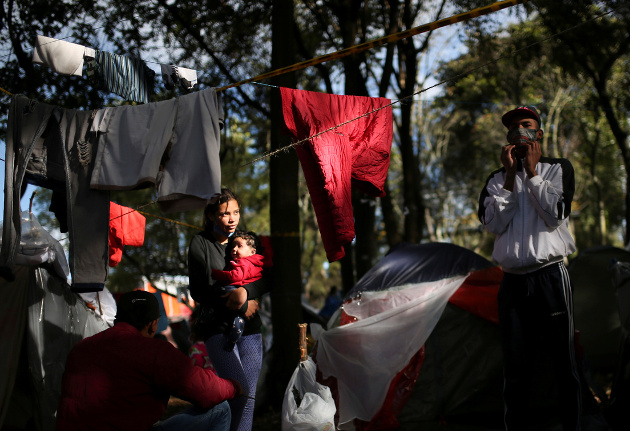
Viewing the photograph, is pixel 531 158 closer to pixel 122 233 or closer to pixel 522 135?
pixel 522 135

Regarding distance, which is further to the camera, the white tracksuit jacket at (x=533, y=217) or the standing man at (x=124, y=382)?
the white tracksuit jacket at (x=533, y=217)

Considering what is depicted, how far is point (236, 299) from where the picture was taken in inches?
141

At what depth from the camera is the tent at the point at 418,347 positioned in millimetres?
4703

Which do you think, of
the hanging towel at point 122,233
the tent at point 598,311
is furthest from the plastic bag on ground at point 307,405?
the tent at point 598,311

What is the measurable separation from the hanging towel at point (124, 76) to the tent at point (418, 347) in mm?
2368

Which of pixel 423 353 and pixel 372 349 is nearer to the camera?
pixel 372 349

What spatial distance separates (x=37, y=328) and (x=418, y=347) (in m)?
3.05

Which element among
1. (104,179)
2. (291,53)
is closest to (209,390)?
(104,179)

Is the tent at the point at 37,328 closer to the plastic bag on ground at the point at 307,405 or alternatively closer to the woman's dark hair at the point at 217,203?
the woman's dark hair at the point at 217,203

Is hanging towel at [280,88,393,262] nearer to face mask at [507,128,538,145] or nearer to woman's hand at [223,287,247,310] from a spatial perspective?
woman's hand at [223,287,247,310]

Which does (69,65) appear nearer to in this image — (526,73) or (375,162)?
(375,162)

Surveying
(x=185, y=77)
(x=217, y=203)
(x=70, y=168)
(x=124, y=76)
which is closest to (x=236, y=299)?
(x=217, y=203)

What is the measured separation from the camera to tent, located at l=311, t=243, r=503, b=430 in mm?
4703

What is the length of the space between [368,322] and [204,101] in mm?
2259
